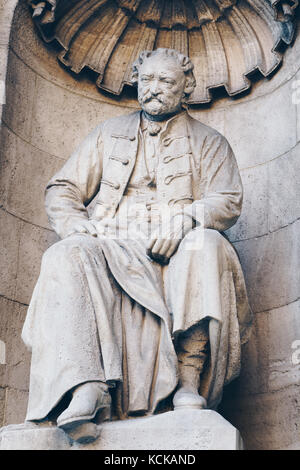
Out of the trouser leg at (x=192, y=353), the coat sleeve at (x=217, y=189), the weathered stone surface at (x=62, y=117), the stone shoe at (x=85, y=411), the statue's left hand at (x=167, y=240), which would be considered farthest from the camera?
the weathered stone surface at (x=62, y=117)

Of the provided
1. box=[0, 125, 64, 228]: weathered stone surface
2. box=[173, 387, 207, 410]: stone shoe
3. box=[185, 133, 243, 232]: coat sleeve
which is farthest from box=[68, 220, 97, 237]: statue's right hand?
box=[173, 387, 207, 410]: stone shoe

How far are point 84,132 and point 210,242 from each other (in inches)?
84.6

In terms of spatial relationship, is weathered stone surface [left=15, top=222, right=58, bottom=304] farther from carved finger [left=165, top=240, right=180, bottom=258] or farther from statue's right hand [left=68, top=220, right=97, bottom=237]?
carved finger [left=165, top=240, right=180, bottom=258]

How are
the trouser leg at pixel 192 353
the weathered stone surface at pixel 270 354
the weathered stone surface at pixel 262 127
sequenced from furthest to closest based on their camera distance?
the weathered stone surface at pixel 262 127 → the weathered stone surface at pixel 270 354 → the trouser leg at pixel 192 353

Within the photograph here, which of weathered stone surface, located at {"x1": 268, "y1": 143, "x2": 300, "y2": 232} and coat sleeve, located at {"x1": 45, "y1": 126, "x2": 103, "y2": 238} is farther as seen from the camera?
weathered stone surface, located at {"x1": 268, "y1": 143, "x2": 300, "y2": 232}

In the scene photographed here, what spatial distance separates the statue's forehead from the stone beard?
0.11 meters

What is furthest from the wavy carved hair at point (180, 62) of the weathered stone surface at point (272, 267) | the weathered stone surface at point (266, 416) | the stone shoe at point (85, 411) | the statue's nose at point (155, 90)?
the stone shoe at point (85, 411)

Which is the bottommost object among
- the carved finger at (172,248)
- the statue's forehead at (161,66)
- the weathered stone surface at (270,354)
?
the weathered stone surface at (270,354)

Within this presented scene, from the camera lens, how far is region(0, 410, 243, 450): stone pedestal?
4758mm

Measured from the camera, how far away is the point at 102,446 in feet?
16.0

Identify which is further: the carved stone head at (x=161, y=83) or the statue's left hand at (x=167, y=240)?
the carved stone head at (x=161, y=83)

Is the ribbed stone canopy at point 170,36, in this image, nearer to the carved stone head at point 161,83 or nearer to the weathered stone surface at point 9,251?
the carved stone head at point 161,83

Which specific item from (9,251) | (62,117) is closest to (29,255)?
(9,251)

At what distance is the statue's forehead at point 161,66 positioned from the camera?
6.05 metres
